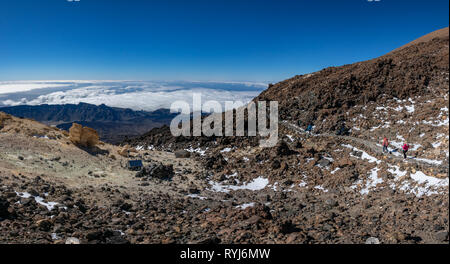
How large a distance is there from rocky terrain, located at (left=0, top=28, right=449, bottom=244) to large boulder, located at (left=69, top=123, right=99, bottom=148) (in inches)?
16.1

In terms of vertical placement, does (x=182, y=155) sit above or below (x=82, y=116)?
below

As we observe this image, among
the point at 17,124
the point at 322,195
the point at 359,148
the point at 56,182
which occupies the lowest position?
the point at 322,195

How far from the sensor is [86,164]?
16.2 metres

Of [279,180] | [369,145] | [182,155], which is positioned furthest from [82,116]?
[369,145]

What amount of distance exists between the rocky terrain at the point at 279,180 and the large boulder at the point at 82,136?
408 mm

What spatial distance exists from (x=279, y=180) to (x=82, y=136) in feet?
45.6

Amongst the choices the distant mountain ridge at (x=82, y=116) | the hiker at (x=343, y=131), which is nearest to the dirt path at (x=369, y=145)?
the hiker at (x=343, y=131)

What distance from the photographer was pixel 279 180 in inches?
612

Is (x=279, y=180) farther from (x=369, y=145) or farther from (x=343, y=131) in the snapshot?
(x=343, y=131)

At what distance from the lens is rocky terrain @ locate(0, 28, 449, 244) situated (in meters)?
8.77

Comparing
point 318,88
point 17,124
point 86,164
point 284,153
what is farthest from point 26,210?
point 318,88
